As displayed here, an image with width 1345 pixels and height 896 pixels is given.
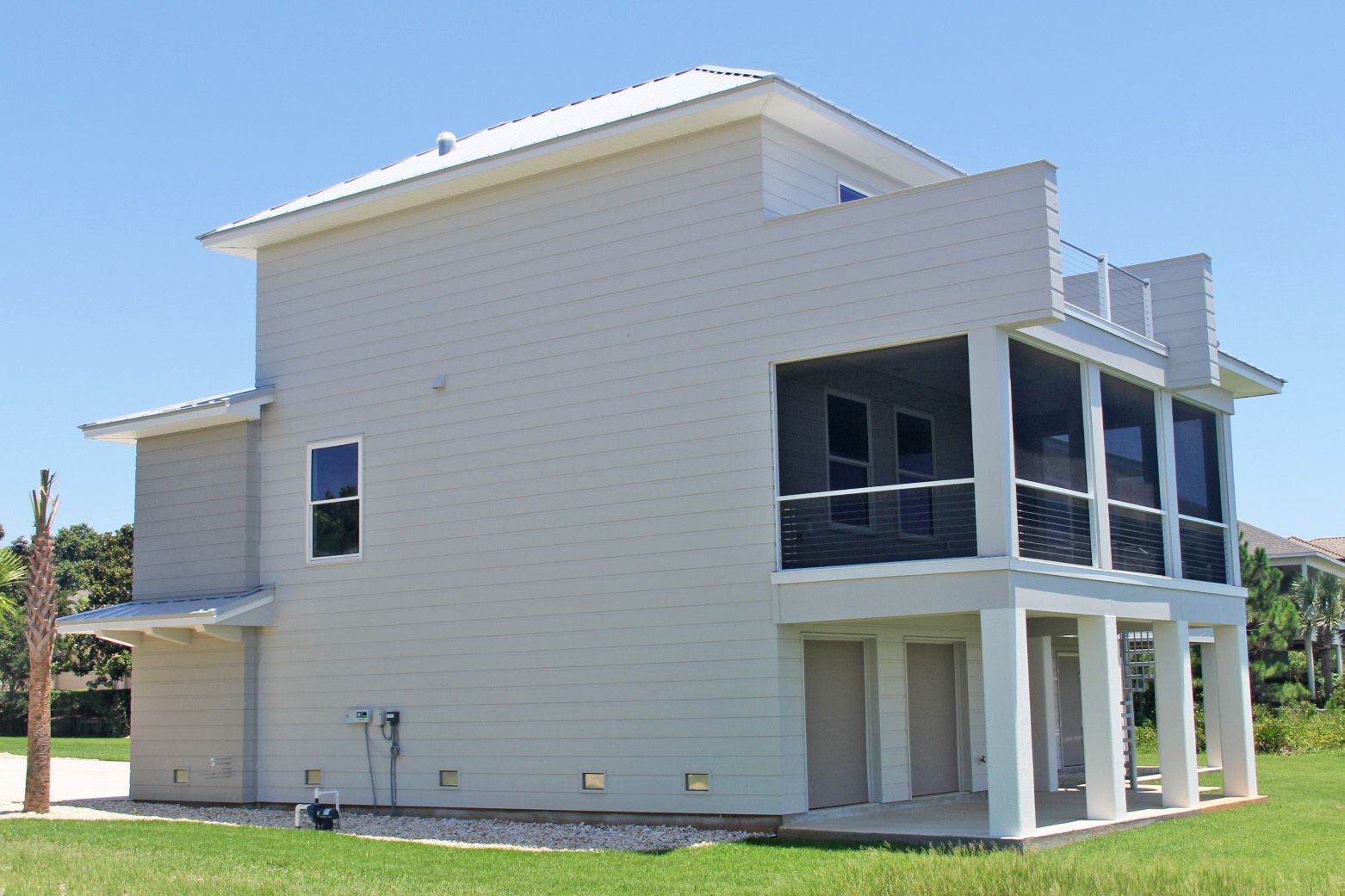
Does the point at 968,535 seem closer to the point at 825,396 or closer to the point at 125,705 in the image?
the point at 825,396

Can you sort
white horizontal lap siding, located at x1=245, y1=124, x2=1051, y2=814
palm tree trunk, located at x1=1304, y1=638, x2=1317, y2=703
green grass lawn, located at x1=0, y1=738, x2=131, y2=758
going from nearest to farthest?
1. white horizontal lap siding, located at x1=245, y1=124, x2=1051, y2=814
2. green grass lawn, located at x1=0, y1=738, x2=131, y2=758
3. palm tree trunk, located at x1=1304, y1=638, x2=1317, y2=703

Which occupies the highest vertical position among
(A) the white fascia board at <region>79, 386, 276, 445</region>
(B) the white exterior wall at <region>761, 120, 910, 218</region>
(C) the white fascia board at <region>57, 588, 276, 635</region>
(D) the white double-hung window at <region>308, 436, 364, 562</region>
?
(B) the white exterior wall at <region>761, 120, 910, 218</region>

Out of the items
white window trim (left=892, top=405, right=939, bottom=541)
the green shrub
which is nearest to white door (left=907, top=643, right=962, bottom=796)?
white window trim (left=892, top=405, right=939, bottom=541)

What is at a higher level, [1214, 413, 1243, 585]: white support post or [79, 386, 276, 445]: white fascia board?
[79, 386, 276, 445]: white fascia board

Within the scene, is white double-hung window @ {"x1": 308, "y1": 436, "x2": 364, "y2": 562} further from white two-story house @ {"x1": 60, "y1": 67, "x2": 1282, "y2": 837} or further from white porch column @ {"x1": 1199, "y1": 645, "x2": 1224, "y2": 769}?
white porch column @ {"x1": 1199, "y1": 645, "x2": 1224, "y2": 769}

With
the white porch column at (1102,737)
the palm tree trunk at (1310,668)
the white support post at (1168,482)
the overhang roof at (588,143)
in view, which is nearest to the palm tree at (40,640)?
the overhang roof at (588,143)

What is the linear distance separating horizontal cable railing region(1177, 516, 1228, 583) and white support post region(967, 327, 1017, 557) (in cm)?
517

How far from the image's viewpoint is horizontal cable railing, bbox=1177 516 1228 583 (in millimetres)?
17906

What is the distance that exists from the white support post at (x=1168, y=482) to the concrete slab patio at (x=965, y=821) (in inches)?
114

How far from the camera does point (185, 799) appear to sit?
744 inches

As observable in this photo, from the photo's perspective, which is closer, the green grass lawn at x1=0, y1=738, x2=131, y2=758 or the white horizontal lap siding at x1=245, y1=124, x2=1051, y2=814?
the white horizontal lap siding at x1=245, y1=124, x2=1051, y2=814

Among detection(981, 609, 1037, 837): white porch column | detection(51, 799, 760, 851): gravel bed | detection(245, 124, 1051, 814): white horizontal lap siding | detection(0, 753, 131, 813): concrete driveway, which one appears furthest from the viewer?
detection(0, 753, 131, 813): concrete driveway

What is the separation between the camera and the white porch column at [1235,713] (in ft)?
57.5

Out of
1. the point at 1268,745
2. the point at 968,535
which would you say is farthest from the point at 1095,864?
the point at 1268,745
